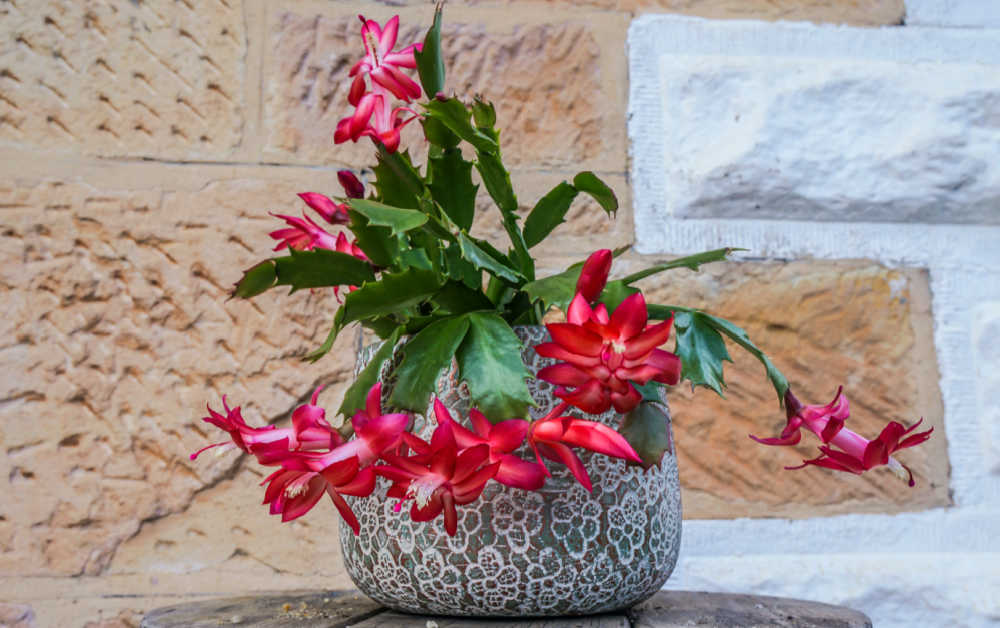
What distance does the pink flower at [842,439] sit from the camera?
49cm

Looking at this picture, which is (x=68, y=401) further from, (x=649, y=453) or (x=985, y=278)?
(x=985, y=278)

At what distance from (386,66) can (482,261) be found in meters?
0.19

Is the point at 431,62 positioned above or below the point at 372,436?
above

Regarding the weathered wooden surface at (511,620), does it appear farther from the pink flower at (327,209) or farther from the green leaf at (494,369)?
the pink flower at (327,209)

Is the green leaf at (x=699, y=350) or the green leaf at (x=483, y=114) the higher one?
the green leaf at (x=483, y=114)

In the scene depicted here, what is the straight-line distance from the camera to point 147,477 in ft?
2.64

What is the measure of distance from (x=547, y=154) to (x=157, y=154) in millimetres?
396

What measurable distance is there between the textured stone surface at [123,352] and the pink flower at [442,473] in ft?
1.38

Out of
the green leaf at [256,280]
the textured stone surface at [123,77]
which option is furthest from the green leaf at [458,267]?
the textured stone surface at [123,77]

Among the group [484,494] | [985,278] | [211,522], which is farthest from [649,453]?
[985,278]

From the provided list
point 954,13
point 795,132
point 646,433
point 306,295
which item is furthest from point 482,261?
point 954,13

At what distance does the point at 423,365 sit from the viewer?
47 centimetres

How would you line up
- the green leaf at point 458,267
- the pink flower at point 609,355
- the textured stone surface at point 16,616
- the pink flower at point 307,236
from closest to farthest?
the pink flower at point 609,355
the green leaf at point 458,267
the pink flower at point 307,236
the textured stone surface at point 16,616

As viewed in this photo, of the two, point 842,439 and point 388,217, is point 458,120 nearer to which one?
point 388,217
